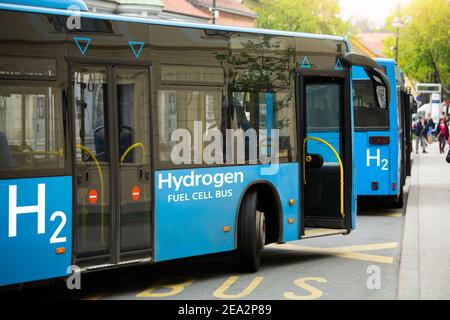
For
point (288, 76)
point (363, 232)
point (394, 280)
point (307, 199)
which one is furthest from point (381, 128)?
point (394, 280)

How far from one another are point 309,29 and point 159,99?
79.8 m

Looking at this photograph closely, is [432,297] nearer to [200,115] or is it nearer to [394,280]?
[394,280]

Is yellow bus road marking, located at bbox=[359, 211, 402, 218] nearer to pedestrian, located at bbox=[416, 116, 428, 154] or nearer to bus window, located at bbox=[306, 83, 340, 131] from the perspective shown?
bus window, located at bbox=[306, 83, 340, 131]

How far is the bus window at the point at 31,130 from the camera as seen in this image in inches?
330

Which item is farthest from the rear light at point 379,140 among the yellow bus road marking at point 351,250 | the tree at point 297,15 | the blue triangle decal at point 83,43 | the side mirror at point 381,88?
the tree at point 297,15

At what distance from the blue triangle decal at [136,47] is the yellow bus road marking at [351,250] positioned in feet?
13.8

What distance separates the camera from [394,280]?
10672 mm

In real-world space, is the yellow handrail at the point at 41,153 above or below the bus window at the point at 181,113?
below

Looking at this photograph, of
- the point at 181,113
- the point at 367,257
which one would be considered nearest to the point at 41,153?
the point at 181,113

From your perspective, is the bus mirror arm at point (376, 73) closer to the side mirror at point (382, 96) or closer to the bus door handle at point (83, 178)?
the side mirror at point (382, 96)

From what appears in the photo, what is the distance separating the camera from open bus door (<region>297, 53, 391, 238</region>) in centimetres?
→ 1273

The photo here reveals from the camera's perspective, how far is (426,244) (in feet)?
44.3

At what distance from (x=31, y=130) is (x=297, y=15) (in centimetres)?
8080

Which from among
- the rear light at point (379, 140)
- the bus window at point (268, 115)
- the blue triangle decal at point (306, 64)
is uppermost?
the blue triangle decal at point (306, 64)
